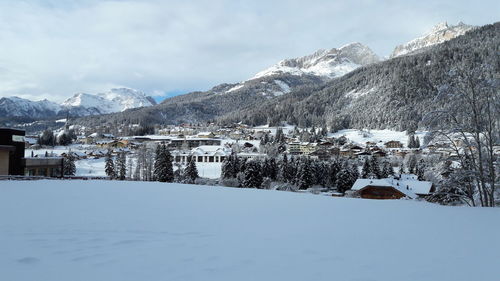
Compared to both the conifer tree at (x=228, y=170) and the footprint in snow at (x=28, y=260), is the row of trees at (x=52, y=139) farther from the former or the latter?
the footprint in snow at (x=28, y=260)

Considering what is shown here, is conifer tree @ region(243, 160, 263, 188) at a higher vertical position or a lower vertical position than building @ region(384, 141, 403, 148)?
lower

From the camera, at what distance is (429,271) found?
4512 mm

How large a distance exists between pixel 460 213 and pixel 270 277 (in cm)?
803

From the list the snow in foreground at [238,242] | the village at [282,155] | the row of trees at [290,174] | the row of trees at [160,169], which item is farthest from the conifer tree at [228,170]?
the snow in foreground at [238,242]

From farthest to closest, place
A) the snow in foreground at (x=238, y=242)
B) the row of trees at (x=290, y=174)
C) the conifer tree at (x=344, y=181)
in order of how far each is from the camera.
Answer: the row of trees at (x=290, y=174)
the conifer tree at (x=344, y=181)
the snow in foreground at (x=238, y=242)

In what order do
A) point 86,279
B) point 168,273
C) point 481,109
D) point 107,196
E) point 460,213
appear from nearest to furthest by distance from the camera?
point 86,279 < point 168,273 < point 460,213 < point 107,196 < point 481,109

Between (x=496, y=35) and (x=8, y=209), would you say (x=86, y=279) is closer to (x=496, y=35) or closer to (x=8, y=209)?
(x=8, y=209)

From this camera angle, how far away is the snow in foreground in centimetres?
435

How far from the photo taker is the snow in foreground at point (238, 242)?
14.3 ft

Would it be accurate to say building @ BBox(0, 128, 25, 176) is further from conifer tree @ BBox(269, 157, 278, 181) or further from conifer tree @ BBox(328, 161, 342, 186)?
conifer tree @ BBox(328, 161, 342, 186)

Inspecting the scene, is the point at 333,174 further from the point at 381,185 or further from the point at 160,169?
the point at 160,169

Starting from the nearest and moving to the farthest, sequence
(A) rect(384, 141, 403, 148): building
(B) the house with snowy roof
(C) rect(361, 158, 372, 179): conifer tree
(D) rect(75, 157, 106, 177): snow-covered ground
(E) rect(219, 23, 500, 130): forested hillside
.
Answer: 1. (B) the house with snowy roof
2. (C) rect(361, 158, 372, 179): conifer tree
3. (D) rect(75, 157, 106, 177): snow-covered ground
4. (A) rect(384, 141, 403, 148): building
5. (E) rect(219, 23, 500, 130): forested hillside

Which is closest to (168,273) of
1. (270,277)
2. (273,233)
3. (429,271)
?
(270,277)

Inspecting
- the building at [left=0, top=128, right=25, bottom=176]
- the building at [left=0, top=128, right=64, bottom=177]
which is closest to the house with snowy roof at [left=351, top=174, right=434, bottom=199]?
the building at [left=0, top=128, right=64, bottom=177]
